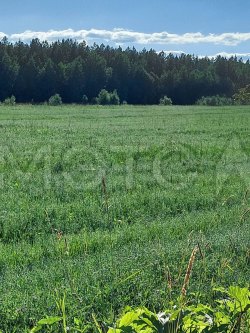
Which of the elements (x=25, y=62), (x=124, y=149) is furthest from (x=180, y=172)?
(x=25, y=62)

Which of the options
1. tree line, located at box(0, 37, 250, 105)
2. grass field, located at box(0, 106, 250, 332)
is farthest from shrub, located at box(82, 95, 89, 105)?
grass field, located at box(0, 106, 250, 332)

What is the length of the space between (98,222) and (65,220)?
52cm

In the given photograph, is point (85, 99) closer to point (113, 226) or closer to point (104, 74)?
point (104, 74)

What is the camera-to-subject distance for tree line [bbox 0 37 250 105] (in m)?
83.5

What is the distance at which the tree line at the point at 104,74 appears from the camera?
274 feet

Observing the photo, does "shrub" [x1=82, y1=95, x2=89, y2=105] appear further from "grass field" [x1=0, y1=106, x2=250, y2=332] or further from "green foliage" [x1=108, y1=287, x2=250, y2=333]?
"green foliage" [x1=108, y1=287, x2=250, y2=333]

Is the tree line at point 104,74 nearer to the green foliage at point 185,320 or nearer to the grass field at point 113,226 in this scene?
the grass field at point 113,226

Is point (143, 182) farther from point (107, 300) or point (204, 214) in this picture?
point (107, 300)

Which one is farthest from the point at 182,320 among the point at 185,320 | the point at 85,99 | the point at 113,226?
the point at 85,99

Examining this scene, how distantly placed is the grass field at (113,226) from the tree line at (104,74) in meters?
67.8

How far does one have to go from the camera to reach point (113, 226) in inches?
314

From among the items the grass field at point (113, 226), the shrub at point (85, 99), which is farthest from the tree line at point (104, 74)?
the grass field at point (113, 226)

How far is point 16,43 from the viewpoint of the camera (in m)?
99.3

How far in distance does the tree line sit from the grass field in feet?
222
